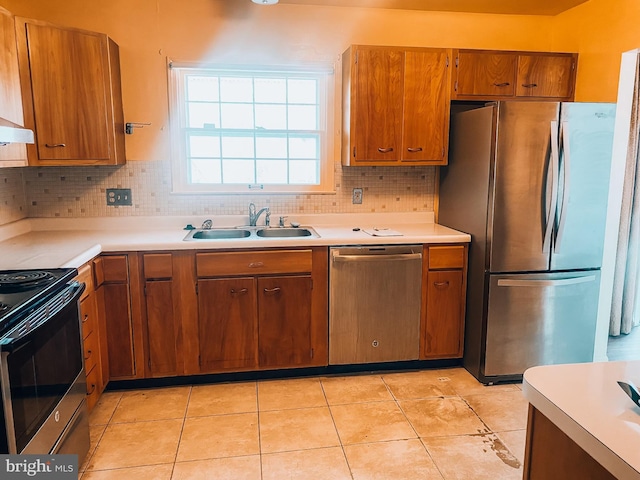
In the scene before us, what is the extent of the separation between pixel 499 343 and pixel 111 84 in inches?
113

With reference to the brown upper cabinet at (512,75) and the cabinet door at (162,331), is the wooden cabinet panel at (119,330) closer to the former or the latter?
the cabinet door at (162,331)

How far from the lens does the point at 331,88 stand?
10.9ft

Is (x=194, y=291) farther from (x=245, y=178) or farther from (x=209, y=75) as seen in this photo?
(x=209, y=75)

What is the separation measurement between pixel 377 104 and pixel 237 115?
1.00m

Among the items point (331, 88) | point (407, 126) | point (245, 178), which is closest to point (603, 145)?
point (407, 126)

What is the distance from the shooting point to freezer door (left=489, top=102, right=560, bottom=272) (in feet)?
8.79

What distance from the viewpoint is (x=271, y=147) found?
339cm

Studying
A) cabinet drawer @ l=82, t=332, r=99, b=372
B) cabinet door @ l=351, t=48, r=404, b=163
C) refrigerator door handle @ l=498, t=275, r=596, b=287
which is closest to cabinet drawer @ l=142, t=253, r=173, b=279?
cabinet drawer @ l=82, t=332, r=99, b=372

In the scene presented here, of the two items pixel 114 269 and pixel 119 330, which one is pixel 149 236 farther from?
pixel 119 330

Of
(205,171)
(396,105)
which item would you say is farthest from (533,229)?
(205,171)

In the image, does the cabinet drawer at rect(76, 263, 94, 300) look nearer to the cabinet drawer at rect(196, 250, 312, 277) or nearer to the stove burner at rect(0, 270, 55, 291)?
the stove burner at rect(0, 270, 55, 291)

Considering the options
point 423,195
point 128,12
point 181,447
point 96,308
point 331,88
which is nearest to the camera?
point 181,447

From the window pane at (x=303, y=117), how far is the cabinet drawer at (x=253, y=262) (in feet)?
3.47

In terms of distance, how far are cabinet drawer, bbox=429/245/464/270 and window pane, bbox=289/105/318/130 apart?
126 cm
